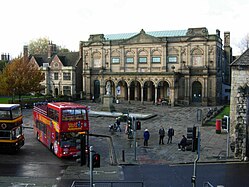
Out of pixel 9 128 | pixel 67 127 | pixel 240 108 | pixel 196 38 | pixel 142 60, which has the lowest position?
pixel 9 128

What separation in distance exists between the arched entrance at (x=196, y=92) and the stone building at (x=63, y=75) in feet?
84.1

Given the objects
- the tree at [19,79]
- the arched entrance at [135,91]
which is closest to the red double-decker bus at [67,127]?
the tree at [19,79]

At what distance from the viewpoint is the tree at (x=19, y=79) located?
193 feet

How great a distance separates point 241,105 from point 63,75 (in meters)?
55.9

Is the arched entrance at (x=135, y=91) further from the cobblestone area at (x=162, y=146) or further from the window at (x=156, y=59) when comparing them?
the cobblestone area at (x=162, y=146)

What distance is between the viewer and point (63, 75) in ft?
246

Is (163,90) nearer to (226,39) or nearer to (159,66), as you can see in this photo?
(159,66)

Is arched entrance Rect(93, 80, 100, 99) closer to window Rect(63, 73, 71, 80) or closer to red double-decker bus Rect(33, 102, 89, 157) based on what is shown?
window Rect(63, 73, 71, 80)

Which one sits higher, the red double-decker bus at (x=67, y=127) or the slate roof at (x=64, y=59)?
the slate roof at (x=64, y=59)

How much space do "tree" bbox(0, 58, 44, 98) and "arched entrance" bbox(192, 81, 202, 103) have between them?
29.8m

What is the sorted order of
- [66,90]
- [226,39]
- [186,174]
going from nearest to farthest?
[186,174] < [66,90] < [226,39]

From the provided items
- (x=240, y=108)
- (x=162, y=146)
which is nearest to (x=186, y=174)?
(x=240, y=108)

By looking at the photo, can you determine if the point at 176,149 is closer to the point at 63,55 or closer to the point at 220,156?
the point at 220,156

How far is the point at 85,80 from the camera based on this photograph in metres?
74.4
